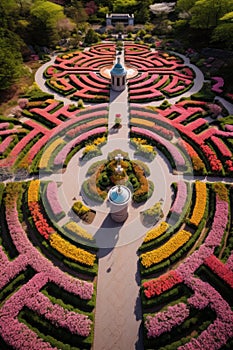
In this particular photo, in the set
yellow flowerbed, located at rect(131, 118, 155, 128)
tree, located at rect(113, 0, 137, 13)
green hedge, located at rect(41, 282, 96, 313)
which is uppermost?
tree, located at rect(113, 0, 137, 13)

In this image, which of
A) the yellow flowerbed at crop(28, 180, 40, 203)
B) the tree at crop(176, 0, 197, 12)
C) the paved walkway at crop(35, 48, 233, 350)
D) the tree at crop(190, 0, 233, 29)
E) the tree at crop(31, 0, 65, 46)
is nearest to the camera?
the paved walkway at crop(35, 48, 233, 350)

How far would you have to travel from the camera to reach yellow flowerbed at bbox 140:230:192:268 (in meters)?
23.8

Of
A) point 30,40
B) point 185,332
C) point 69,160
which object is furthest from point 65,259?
point 30,40

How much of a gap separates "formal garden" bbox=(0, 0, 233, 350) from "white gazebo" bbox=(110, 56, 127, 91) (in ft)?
7.19

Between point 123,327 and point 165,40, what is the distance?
232 ft

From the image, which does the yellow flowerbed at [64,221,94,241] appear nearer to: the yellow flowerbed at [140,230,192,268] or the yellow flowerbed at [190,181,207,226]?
the yellow flowerbed at [140,230,192,268]

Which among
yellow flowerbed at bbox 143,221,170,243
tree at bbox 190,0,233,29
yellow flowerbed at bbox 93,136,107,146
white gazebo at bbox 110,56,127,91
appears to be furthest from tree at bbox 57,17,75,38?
yellow flowerbed at bbox 143,221,170,243

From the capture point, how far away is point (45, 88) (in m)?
50.9

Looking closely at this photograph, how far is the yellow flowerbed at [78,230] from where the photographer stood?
25875mm

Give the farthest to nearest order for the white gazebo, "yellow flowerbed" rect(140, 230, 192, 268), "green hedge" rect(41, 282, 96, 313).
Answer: the white gazebo
"yellow flowerbed" rect(140, 230, 192, 268)
"green hedge" rect(41, 282, 96, 313)

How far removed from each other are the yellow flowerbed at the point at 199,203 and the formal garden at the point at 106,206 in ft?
0.37

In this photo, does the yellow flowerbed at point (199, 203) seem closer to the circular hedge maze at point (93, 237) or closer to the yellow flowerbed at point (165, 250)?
the circular hedge maze at point (93, 237)

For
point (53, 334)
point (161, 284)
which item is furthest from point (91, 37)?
point (53, 334)

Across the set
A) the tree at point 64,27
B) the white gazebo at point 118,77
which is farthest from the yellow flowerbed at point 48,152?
the tree at point 64,27
